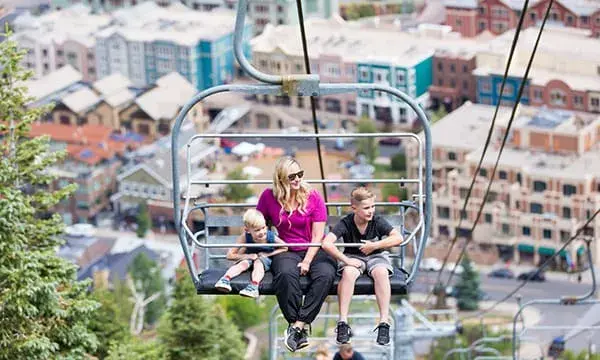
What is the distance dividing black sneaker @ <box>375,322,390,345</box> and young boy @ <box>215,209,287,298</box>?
13.6 inches

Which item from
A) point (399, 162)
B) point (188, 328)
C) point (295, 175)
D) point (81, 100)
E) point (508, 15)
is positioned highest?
point (295, 175)

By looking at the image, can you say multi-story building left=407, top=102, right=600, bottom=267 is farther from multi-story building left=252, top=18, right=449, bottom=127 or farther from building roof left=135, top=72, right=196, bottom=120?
building roof left=135, top=72, right=196, bottom=120

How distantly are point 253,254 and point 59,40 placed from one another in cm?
3983

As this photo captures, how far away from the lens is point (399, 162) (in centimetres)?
3406

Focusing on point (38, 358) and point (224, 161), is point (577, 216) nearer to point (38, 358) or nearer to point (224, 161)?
point (224, 161)

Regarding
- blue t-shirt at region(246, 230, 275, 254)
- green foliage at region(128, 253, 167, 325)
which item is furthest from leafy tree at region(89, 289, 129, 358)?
green foliage at region(128, 253, 167, 325)

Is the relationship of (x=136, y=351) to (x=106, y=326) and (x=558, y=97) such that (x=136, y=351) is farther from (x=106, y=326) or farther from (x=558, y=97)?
(x=558, y=97)

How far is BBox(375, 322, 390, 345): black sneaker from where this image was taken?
15.1 feet

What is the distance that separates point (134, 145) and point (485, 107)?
7.03m

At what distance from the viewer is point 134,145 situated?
123 ft

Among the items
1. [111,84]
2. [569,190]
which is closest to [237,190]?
[569,190]

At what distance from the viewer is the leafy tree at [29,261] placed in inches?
261

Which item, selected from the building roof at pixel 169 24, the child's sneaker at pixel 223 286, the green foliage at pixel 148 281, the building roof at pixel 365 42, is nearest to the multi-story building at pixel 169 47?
the building roof at pixel 169 24

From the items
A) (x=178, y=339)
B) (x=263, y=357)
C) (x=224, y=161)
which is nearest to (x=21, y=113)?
(x=178, y=339)
